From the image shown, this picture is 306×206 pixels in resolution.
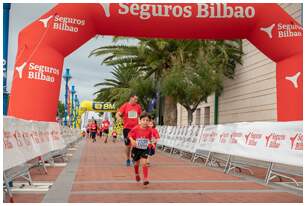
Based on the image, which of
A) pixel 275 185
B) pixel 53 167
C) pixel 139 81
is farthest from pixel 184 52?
pixel 275 185

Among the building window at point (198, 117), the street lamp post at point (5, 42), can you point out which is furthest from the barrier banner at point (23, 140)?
the building window at point (198, 117)

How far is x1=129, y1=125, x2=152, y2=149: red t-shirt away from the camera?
870 centimetres

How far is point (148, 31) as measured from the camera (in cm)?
1452

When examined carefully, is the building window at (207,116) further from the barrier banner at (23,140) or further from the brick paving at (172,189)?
the brick paving at (172,189)

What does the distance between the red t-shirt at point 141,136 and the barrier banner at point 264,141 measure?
2.24 metres

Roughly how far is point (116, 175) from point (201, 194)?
10.3ft

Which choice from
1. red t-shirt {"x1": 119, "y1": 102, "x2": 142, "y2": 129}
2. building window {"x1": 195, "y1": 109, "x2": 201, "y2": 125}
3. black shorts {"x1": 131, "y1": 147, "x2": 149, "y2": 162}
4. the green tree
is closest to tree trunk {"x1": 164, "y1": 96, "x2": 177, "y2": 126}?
the green tree

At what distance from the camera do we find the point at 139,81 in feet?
108

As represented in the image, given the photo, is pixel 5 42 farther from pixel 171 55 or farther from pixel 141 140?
pixel 171 55

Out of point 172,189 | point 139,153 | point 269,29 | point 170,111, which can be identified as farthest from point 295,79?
point 170,111

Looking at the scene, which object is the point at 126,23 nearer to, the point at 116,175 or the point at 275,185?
the point at 116,175

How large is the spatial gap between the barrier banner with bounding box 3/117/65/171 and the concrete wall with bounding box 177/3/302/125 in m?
12.8

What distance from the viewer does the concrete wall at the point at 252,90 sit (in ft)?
74.6

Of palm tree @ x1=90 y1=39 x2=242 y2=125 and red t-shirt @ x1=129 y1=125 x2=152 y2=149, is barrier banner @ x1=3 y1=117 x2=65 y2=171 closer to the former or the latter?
red t-shirt @ x1=129 y1=125 x2=152 y2=149
